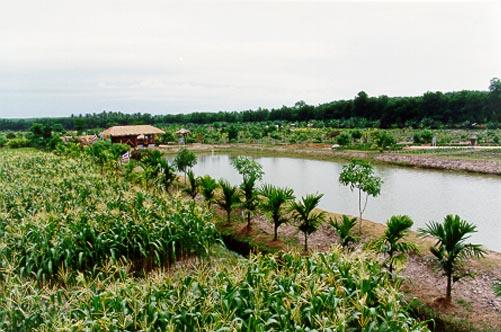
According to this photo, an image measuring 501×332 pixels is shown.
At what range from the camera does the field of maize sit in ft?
15.0

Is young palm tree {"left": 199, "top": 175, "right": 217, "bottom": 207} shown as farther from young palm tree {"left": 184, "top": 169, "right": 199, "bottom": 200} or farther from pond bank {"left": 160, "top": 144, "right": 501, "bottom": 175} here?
pond bank {"left": 160, "top": 144, "right": 501, "bottom": 175}

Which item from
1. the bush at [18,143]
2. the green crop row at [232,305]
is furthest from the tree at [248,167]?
the bush at [18,143]

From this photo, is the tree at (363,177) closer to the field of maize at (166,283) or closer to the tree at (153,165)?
the field of maize at (166,283)

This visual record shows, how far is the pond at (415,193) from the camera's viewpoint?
1243 centimetres

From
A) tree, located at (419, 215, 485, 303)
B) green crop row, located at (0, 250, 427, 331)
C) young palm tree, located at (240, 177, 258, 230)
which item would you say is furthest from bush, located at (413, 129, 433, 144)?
green crop row, located at (0, 250, 427, 331)

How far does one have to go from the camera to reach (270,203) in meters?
9.94

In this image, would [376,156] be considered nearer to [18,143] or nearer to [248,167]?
[248,167]

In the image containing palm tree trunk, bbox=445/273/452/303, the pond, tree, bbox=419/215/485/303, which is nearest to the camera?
tree, bbox=419/215/485/303

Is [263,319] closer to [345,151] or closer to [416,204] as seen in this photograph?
[416,204]

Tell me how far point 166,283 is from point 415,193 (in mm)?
13351

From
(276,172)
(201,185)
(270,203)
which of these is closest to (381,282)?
(270,203)

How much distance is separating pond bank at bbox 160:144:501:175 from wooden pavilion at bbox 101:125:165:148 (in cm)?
297

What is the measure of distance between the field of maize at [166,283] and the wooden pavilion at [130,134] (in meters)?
30.1

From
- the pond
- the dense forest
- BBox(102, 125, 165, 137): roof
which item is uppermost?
the dense forest
